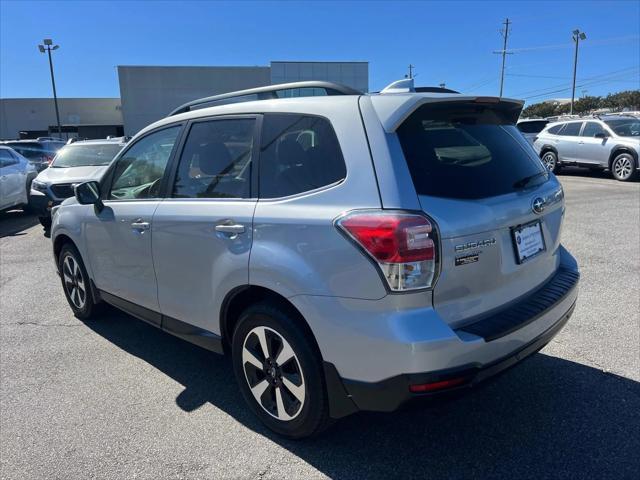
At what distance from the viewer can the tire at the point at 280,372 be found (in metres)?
2.55

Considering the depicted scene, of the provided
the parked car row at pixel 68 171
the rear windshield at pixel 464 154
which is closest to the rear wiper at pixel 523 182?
the rear windshield at pixel 464 154

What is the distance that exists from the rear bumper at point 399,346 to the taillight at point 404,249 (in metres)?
0.08

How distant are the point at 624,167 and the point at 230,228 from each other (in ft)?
45.5

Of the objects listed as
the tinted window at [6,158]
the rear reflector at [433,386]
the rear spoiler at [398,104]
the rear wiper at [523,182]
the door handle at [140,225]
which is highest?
the rear spoiler at [398,104]

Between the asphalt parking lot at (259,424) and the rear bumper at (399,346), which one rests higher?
the rear bumper at (399,346)

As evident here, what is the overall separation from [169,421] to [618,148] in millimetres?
14242

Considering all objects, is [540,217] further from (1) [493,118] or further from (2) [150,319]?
(2) [150,319]

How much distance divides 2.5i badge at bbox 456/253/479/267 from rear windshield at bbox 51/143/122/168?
34.0 feet

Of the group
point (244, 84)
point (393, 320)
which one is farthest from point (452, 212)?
point (244, 84)

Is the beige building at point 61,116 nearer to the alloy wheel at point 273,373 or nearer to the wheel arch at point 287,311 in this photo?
the wheel arch at point 287,311

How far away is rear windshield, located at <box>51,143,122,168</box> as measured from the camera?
1115cm

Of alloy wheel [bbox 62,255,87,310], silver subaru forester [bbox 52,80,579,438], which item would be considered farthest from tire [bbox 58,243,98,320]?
silver subaru forester [bbox 52,80,579,438]

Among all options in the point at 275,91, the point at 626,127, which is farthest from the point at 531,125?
the point at 275,91

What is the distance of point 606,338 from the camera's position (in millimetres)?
3967
